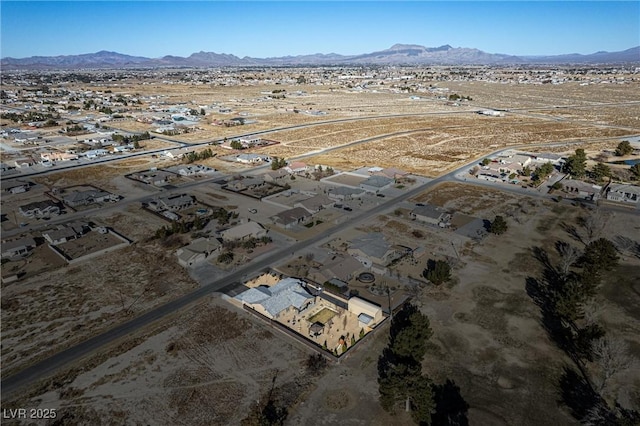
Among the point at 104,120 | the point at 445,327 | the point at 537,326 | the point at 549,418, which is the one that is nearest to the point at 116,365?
the point at 445,327

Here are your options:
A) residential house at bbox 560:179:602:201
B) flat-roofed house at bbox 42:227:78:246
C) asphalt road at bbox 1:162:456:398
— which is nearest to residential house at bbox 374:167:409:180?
asphalt road at bbox 1:162:456:398

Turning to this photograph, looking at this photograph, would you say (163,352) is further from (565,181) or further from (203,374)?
(565,181)

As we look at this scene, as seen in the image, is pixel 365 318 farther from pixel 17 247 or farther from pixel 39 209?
pixel 39 209

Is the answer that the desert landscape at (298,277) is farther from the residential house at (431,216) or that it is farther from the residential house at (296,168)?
the residential house at (296,168)

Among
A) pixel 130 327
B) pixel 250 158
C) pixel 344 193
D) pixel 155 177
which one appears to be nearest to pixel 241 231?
pixel 130 327

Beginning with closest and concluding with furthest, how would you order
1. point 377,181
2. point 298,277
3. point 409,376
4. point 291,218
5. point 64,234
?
point 409,376, point 298,277, point 64,234, point 291,218, point 377,181

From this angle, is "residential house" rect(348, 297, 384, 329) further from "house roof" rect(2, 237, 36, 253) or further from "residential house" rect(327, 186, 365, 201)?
"house roof" rect(2, 237, 36, 253)
